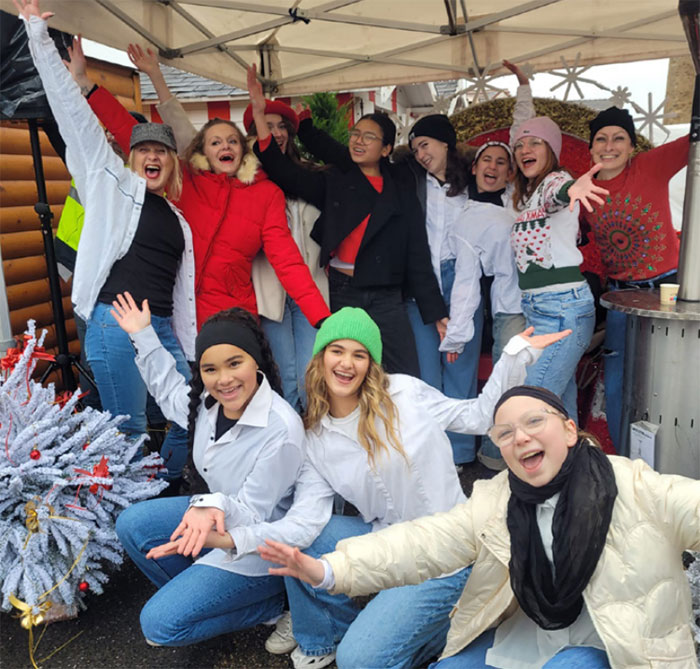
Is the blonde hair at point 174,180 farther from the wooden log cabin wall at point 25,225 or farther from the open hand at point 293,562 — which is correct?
the wooden log cabin wall at point 25,225

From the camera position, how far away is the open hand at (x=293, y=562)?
1.74m

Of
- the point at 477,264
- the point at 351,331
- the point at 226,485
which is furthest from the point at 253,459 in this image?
the point at 477,264

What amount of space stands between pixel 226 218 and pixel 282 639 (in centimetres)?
199

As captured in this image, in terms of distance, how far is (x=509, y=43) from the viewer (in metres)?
4.72

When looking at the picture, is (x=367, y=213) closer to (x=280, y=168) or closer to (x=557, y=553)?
(x=280, y=168)

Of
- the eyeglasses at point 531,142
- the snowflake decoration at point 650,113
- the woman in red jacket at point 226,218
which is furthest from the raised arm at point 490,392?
the snowflake decoration at point 650,113

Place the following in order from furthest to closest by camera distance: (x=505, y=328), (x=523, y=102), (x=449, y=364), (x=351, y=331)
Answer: (x=523, y=102) → (x=449, y=364) → (x=505, y=328) → (x=351, y=331)

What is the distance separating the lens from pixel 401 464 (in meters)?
2.33

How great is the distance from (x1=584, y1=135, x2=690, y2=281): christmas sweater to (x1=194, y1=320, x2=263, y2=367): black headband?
2.16 metres

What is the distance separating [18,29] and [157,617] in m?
2.92

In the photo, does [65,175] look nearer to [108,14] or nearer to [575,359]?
[108,14]

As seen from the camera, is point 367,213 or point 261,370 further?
point 367,213

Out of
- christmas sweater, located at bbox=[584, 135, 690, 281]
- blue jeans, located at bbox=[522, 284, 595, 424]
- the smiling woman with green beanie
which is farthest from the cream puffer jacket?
christmas sweater, located at bbox=[584, 135, 690, 281]

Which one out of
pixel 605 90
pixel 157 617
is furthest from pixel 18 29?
pixel 605 90
